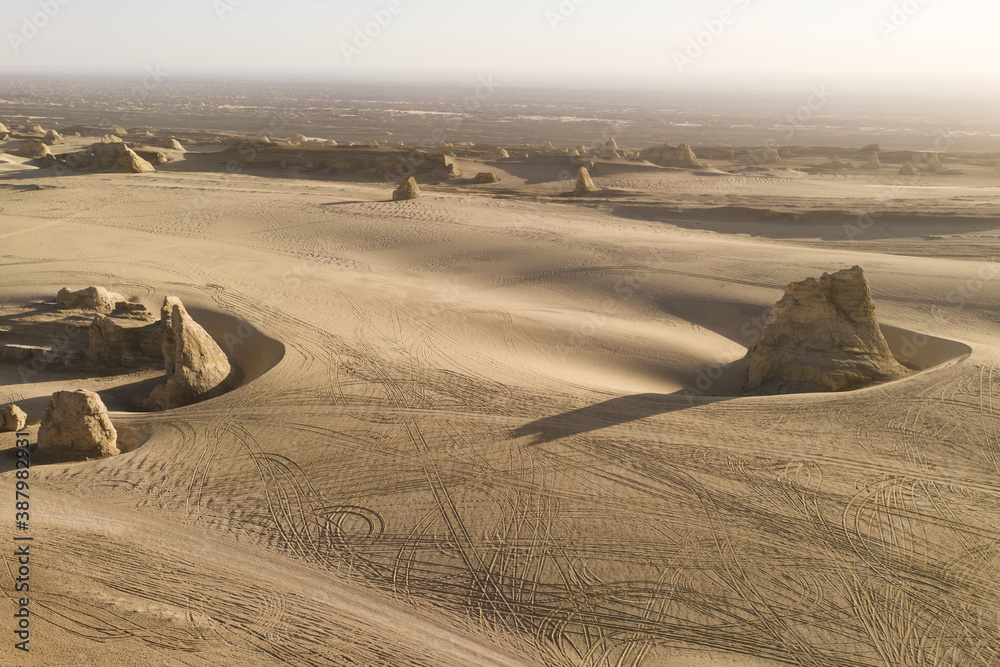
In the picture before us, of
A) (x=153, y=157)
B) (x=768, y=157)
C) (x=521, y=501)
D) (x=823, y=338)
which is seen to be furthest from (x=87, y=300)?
(x=768, y=157)

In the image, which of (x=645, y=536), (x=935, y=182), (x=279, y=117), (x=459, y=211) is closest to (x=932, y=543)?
(x=645, y=536)

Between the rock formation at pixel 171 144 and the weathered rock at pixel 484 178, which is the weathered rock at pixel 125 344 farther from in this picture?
the rock formation at pixel 171 144

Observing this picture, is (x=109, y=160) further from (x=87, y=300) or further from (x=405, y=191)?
(x=87, y=300)

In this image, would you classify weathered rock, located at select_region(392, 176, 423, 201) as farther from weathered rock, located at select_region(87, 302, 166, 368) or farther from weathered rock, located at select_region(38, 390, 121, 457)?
weathered rock, located at select_region(38, 390, 121, 457)

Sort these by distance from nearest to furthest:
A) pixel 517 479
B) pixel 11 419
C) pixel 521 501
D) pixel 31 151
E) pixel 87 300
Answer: pixel 521 501 → pixel 517 479 → pixel 11 419 → pixel 87 300 → pixel 31 151

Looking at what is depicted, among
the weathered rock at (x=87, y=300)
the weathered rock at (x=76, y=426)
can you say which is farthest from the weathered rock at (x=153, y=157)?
the weathered rock at (x=76, y=426)

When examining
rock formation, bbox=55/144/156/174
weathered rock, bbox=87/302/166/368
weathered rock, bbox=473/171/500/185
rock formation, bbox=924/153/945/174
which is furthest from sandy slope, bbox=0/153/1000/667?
rock formation, bbox=924/153/945/174
